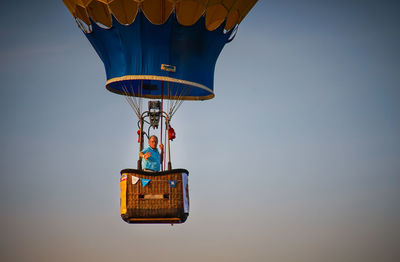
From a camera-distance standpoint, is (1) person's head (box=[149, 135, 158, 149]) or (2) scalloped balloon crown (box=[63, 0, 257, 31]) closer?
(1) person's head (box=[149, 135, 158, 149])

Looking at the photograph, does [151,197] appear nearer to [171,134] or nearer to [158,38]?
[171,134]

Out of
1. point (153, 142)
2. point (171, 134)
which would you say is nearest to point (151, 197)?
point (153, 142)

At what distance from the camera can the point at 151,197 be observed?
28.5 feet

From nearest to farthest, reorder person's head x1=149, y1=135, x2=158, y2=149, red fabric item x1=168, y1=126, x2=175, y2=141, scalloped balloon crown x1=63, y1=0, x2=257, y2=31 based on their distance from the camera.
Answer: person's head x1=149, y1=135, x2=158, y2=149
red fabric item x1=168, y1=126, x2=175, y2=141
scalloped balloon crown x1=63, y1=0, x2=257, y2=31

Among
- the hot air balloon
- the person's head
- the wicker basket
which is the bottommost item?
the wicker basket

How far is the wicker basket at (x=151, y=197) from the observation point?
340 inches

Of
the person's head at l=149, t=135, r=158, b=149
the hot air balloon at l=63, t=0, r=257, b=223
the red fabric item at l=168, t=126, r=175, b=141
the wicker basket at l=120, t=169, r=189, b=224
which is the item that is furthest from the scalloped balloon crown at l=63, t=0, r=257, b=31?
the wicker basket at l=120, t=169, r=189, b=224

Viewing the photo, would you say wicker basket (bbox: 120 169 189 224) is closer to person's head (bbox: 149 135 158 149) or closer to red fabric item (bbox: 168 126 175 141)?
person's head (bbox: 149 135 158 149)

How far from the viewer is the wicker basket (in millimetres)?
8641

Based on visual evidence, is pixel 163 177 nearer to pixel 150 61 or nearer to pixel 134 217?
pixel 134 217

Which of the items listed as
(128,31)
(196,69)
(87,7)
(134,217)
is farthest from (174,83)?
(134,217)

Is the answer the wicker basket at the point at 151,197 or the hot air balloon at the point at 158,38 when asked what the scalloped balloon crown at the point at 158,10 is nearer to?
the hot air balloon at the point at 158,38

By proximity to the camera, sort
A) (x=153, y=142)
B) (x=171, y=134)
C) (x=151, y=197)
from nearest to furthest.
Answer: (x=151, y=197) → (x=153, y=142) → (x=171, y=134)

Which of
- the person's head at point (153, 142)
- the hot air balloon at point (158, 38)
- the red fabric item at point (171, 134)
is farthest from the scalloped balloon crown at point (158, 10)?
the person's head at point (153, 142)
